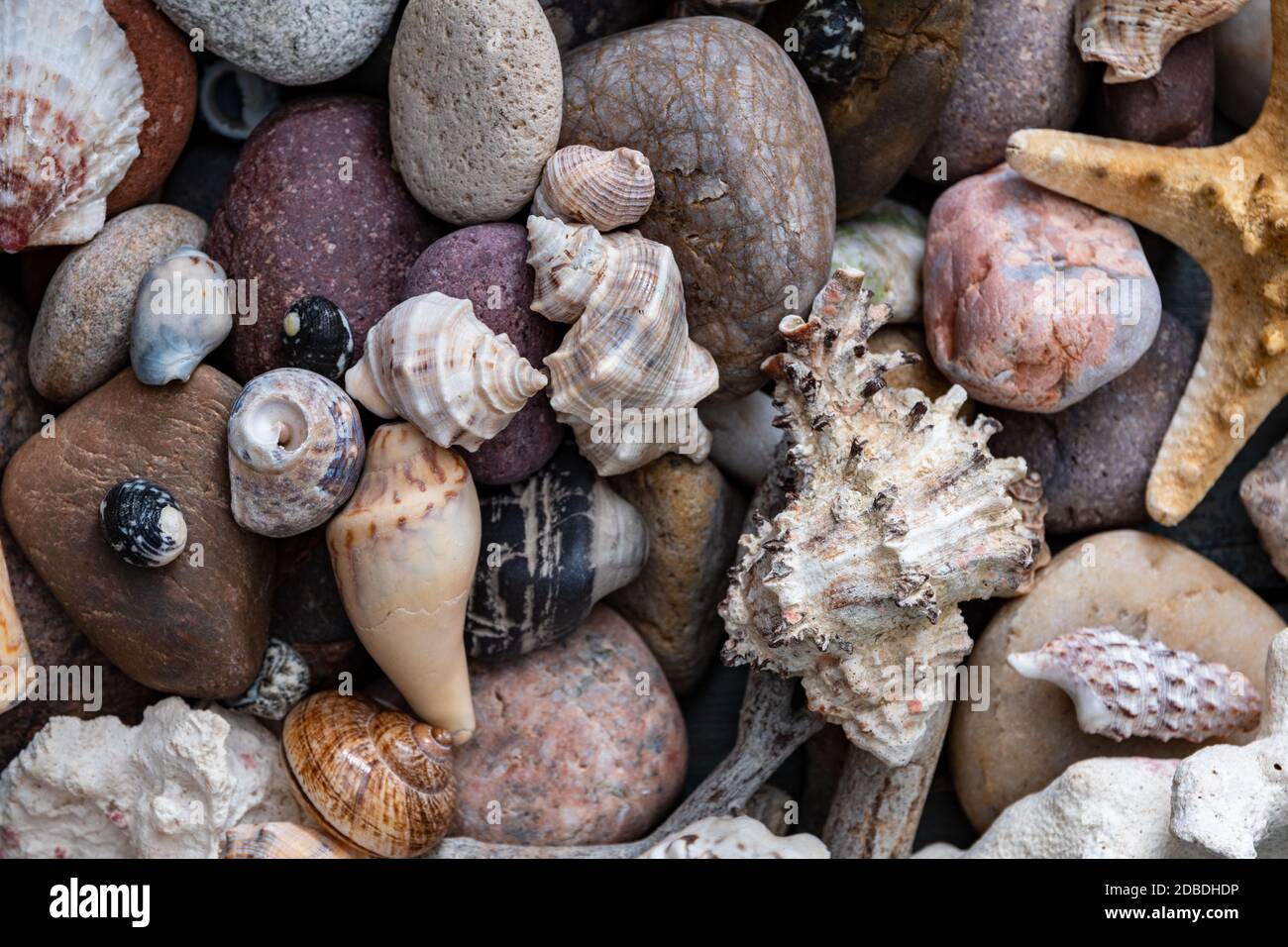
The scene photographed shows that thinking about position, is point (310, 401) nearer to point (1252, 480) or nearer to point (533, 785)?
point (533, 785)

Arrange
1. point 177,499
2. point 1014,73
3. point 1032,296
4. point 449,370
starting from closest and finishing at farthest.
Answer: point 449,370 → point 177,499 → point 1032,296 → point 1014,73

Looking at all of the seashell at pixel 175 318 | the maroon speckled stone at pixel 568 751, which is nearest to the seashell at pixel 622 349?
the maroon speckled stone at pixel 568 751

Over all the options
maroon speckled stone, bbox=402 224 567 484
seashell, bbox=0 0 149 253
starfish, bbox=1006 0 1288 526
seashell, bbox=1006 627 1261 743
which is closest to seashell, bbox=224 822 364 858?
maroon speckled stone, bbox=402 224 567 484

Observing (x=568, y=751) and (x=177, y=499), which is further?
(x=568, y=751)

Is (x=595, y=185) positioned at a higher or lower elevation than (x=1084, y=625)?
higher

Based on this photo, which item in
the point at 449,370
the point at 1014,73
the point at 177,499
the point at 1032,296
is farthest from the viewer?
the point at 1014,73

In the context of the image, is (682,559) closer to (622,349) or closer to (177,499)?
(622,349)

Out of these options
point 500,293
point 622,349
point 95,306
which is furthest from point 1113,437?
point 95,306
